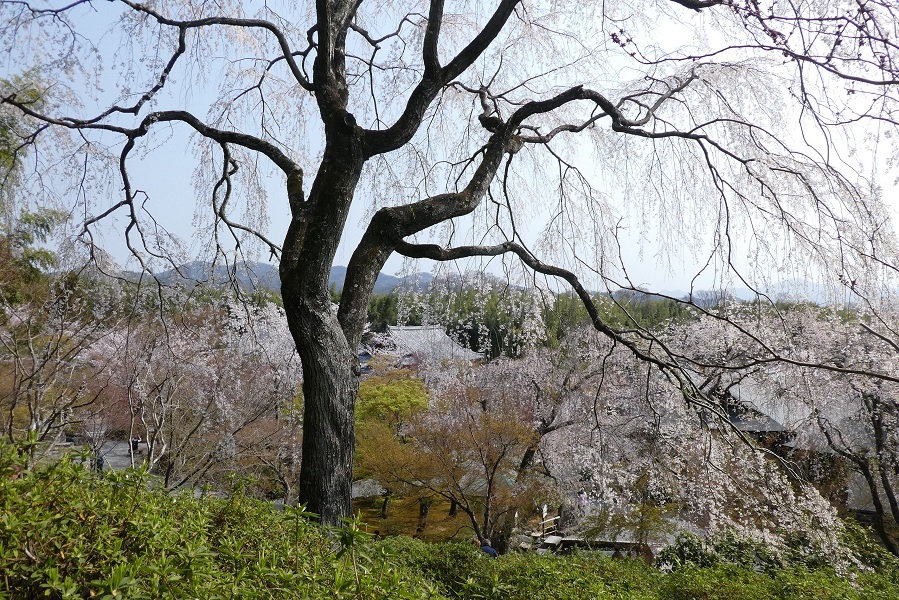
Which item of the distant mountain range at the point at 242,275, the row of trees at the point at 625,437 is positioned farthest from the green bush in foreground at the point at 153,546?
the row of trees at the point at 625,437

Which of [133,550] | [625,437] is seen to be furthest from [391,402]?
[133,550]

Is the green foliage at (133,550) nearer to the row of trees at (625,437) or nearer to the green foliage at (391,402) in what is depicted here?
the row of trees at (625,437)

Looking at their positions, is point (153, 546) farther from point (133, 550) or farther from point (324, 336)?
point (324, 336)

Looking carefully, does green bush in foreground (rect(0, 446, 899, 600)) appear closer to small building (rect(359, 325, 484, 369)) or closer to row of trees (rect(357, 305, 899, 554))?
row of trees (rect(357, 305, 899, 554))

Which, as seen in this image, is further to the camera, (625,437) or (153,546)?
(625,437)

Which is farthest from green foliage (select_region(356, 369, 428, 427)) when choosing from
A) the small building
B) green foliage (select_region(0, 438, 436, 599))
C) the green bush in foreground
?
green foliage (select_region(0, 438, 436, 599))

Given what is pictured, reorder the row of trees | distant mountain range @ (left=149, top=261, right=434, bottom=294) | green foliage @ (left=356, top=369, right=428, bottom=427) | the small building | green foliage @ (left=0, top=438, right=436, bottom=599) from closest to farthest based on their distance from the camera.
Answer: green foliage @ (left=0, top=438, right=436, bottom=599) < distant mountain range @ (left=149, top=261, right=434, bottom=294) < the row of trees < green foliage @ (left=356, top=369, right=428, bottom=427) < the small building

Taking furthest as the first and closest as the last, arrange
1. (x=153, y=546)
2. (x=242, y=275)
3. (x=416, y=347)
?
(x=416, y=347), (x=242, y=275), (x=153, y=546)

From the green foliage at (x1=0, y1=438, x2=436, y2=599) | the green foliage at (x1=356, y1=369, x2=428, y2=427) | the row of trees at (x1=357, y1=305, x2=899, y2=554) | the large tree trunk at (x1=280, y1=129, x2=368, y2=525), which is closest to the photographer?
the green foliage at (x1=0, y1=438, x2=436, y2=599)

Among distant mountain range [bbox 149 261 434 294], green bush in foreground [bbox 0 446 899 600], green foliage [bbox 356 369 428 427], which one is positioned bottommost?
green foliage [bbox 356 369 428 427]

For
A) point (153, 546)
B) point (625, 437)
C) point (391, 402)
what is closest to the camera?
point (153, 546)

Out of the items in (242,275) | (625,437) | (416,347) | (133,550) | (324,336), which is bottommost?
(625,437)

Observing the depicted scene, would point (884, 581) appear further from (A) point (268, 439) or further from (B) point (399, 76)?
(A) point (268, 439)

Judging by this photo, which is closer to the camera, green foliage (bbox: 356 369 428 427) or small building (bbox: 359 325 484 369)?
green foliage (bbox: 356 369 428 427)
